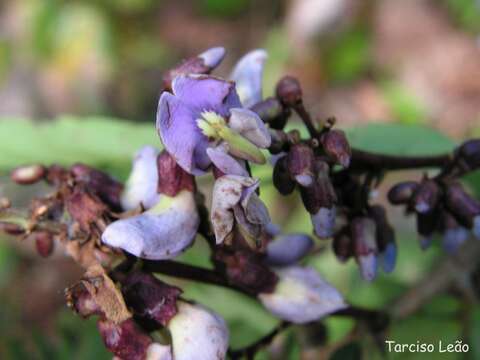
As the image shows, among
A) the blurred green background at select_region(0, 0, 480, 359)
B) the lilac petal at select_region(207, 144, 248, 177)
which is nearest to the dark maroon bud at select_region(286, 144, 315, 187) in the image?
the lilac petal at select_region(207, 144, 248, 177)

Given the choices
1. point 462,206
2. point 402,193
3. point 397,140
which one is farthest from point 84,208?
point 397,140

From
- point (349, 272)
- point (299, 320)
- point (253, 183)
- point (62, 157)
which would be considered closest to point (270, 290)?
point (299, 320)

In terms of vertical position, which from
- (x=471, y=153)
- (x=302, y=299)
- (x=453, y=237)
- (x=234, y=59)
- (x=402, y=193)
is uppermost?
(x=471, y=153)

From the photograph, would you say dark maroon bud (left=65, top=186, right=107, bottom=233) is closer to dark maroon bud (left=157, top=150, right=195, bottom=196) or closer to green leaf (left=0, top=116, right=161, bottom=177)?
dark maroon bud (left=157, top=150, right=195, bottom=196)

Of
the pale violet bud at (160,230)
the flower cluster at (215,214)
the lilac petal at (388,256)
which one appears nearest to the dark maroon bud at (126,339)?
the flower cluster at (215,214)

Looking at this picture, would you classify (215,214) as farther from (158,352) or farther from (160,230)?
(158,352)

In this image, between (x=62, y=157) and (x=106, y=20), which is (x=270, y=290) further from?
(x=106, y=20)

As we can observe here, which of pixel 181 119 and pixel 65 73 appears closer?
pixel 181 119
